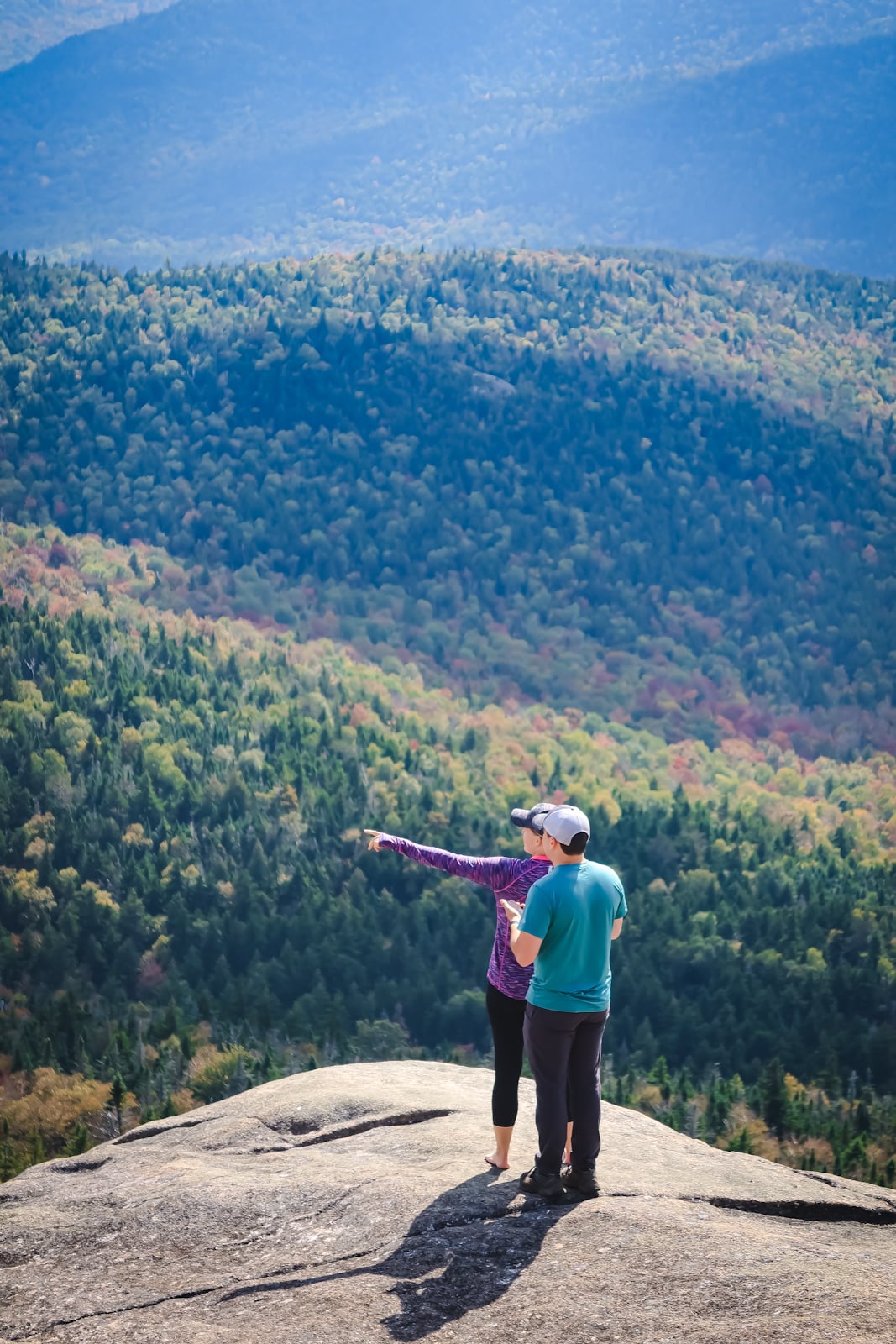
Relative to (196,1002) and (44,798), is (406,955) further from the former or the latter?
(44,798)

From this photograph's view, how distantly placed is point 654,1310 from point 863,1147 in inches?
2631

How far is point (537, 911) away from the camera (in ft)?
38.6

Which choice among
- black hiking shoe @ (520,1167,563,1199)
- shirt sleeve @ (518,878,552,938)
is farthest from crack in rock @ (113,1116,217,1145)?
shirt sleeve @ (518,878,552,938)

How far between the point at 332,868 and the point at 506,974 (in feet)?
388

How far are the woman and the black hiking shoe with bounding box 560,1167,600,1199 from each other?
889 millimetres

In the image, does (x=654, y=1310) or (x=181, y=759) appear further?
(x=181, y=759)

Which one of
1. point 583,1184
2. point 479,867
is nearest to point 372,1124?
point 583,1184

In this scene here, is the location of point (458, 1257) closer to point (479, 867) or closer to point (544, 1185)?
point (544, 1185)

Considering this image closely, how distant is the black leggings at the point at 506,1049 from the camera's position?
1291 centimetres

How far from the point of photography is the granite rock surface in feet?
33.6

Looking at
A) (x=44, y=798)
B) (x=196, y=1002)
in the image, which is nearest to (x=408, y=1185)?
(x=196, y=1002)

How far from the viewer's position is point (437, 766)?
154 metres

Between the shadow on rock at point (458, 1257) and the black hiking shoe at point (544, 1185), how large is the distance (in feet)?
0.31

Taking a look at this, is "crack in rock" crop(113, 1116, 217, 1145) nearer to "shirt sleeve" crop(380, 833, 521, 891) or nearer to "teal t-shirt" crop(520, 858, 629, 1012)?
"shirt sleeve" crop(380, 833, 521, 891)
